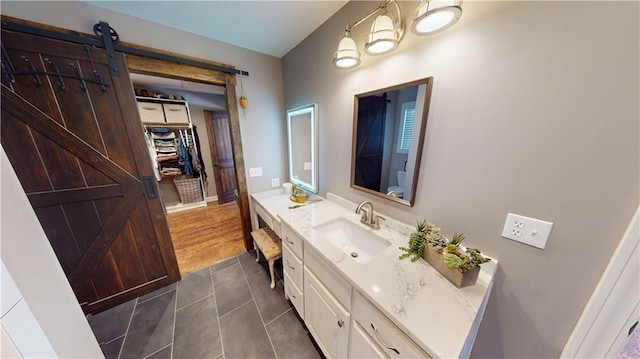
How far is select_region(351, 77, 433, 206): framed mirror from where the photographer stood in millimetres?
1017

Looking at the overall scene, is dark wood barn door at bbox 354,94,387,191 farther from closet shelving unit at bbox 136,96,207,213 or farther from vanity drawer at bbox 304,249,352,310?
closet shelving unit at bbox 136,96,207,213

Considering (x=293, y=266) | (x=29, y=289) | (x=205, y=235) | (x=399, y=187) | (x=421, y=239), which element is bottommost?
(x=205, y=235)

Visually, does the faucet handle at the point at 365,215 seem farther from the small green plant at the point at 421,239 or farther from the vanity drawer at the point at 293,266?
the vanity drawer at the point at 293,266

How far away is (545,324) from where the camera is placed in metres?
0.77

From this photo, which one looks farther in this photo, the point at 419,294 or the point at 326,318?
the point at 326,318

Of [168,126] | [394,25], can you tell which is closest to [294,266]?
[394,25]

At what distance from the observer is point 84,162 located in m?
1.30

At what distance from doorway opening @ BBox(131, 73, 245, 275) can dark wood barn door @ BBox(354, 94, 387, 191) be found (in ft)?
6.35

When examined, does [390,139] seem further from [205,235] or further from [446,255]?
[205,235]

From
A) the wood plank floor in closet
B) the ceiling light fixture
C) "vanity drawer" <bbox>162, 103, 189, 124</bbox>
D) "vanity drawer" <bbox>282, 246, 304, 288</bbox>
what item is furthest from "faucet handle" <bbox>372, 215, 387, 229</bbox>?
"vanity drawer" <bbox>162, 103, 189, 124</bbox>

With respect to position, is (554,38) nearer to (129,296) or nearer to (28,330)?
(28,330)

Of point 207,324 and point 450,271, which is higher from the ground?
point 450,271

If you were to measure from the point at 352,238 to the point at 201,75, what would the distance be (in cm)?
193

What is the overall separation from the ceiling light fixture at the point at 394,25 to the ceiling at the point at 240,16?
0.38m
